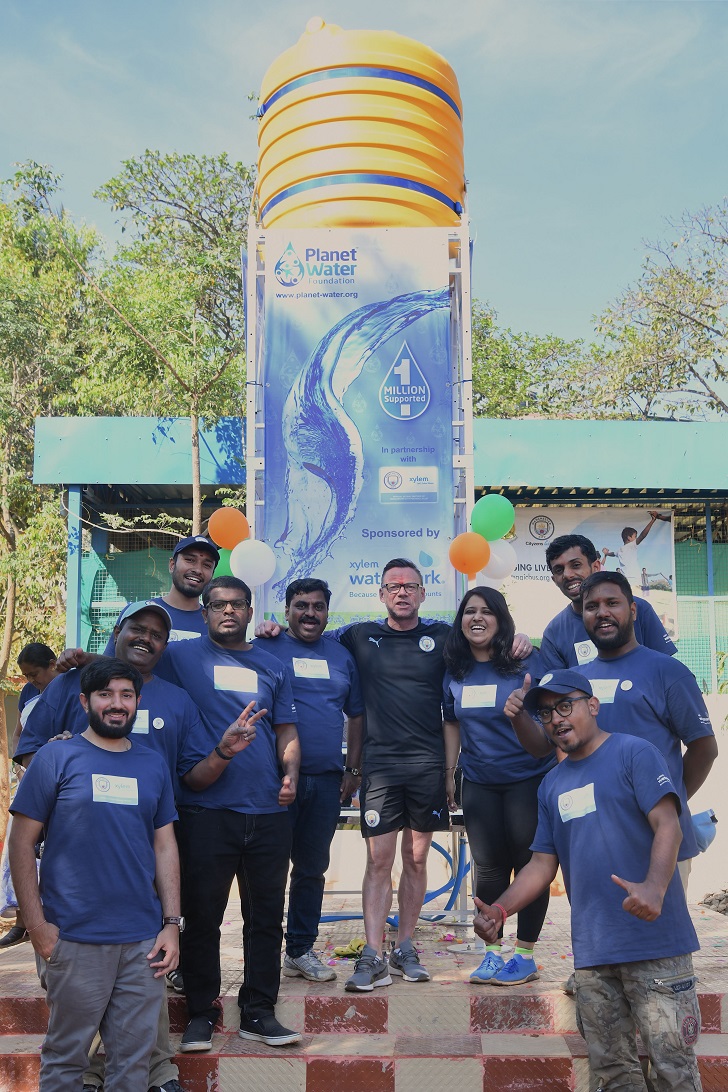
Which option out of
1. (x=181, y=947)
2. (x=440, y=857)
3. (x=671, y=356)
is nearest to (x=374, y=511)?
(x=181, y=947)

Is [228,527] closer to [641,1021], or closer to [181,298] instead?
[641,1021]

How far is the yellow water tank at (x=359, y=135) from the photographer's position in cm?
604

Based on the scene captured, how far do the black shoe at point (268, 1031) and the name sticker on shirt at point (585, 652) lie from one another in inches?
75.0

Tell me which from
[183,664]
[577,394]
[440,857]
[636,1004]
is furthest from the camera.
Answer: [577,394]

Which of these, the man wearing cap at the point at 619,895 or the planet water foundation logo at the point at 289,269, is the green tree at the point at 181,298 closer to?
the planet water foundation logo at the point at 289,269

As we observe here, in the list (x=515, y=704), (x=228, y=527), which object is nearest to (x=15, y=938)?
(x=228, y=527)

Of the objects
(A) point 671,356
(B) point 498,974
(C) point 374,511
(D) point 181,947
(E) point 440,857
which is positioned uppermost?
(A) point 671,356

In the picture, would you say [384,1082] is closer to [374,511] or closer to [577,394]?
[374,511]

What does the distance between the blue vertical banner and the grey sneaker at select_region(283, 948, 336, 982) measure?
1852mm

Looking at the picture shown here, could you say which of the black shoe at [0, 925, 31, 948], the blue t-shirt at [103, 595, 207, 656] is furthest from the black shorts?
the black shoe at [0, 925, 31, 948]

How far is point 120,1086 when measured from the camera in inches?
136

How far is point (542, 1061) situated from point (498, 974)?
545 mm

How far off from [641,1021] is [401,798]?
5.51 feet

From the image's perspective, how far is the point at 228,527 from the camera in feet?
18.8
